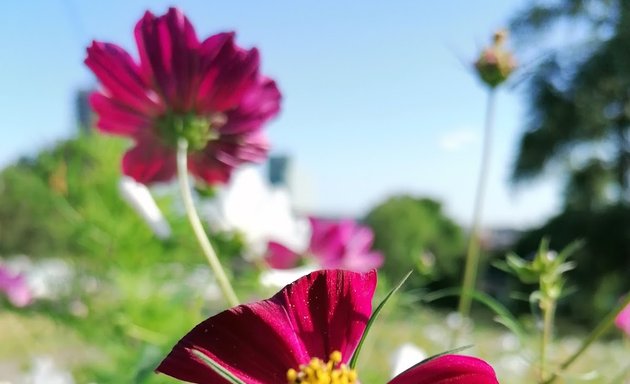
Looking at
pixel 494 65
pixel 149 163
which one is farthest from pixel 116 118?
pixel 494 65

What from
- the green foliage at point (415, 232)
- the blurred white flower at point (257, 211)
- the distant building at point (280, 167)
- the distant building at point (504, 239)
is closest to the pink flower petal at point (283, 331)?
the blurred white flower at point (257, 211)

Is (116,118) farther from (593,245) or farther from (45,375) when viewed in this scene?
(593,245)

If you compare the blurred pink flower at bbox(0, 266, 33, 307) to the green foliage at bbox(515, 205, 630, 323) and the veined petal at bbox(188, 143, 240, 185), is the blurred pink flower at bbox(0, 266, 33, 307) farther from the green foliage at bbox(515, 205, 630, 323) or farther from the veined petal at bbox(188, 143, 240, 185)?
the green foliage at bbox(515, 205, 630, 323)

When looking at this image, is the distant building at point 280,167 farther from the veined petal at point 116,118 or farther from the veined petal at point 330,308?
the veined petal at point 330,308

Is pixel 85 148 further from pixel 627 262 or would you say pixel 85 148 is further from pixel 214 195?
pixel 627 262

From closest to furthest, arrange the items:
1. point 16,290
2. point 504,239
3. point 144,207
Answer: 1. point 144,207
2. point 16,290
3. point 504,239

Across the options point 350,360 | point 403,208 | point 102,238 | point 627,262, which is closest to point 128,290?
point 102,238
